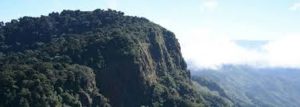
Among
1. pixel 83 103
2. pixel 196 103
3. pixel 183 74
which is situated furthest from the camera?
pixel 183 74

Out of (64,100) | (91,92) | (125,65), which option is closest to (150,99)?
(125,65)

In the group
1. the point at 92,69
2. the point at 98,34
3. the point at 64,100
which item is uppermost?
the point at 98,34

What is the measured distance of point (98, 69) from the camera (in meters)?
153

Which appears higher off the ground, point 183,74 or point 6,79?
point 183,74

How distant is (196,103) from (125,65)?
88.0ft

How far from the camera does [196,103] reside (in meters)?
170

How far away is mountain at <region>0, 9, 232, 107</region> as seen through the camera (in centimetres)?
13030

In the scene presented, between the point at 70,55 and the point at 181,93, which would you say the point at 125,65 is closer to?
the point at 70,55

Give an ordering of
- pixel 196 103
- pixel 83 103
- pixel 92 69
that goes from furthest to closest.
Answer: pixel 196 103
pixel 92 69
pixel 83 103

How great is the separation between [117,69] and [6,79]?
1375 inches

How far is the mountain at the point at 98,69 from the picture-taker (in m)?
130

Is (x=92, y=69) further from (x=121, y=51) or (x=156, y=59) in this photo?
(x=156, y=59)

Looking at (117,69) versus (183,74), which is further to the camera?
(183,74)

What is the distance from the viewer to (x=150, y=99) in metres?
158
